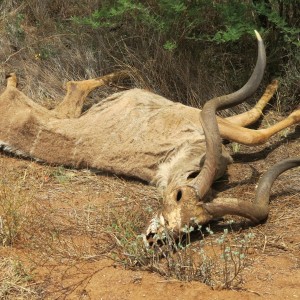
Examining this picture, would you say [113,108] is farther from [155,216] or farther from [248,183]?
[155,216]

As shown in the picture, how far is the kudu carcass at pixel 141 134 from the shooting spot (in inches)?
214

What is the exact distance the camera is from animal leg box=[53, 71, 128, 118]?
7188 mm

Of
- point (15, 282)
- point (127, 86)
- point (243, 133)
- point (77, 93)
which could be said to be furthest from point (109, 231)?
point (127, 86)

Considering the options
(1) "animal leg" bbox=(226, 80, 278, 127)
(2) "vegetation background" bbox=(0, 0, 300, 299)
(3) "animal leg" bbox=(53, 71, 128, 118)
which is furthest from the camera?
(3) "animal leg" bbox=(53, 71, 128, 118)

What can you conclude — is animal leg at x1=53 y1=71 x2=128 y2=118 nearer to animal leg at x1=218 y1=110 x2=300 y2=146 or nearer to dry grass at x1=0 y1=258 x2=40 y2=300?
animal leg at x1=218 y1=110 x2=300 y2=146

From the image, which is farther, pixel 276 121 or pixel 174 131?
pixel 276 121

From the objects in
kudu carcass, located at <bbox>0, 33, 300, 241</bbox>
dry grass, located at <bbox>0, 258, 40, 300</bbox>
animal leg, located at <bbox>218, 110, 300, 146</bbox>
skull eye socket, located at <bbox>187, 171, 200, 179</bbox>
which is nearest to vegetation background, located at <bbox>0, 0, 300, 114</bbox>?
kudu carcass, located at <bbox>0, 33, 300, 241</bbox>

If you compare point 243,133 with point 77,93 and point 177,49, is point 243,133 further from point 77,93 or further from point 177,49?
point 77,93

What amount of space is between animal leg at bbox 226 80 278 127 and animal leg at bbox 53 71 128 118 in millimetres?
1610

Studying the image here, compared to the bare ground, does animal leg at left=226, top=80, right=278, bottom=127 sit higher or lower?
higher

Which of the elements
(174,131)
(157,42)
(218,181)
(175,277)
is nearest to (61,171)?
(174,131)

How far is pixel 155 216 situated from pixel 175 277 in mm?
683

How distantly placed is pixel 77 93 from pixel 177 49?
1257mm

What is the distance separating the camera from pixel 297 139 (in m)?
6.70
